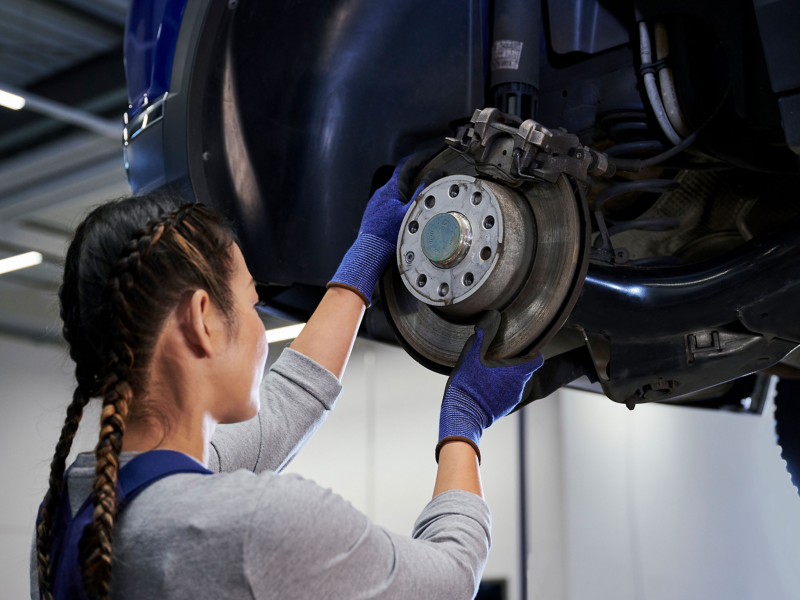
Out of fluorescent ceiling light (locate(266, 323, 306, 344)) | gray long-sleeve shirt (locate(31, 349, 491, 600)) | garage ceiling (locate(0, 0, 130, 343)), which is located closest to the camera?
gray long-sleeve shirt (locate(31, 349, 491, 600))

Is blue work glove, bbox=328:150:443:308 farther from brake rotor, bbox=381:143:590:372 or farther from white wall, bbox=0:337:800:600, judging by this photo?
white wall, bbox=0:337:800:600

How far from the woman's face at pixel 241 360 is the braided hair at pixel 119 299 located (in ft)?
0.05

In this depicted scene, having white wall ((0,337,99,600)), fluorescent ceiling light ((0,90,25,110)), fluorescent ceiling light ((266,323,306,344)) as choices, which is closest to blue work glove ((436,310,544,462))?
fluorescent ceiling light ((0,90,25,110))

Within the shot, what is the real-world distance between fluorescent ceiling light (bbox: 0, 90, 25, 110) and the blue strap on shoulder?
3322 millimetres

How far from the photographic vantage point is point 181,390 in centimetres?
75

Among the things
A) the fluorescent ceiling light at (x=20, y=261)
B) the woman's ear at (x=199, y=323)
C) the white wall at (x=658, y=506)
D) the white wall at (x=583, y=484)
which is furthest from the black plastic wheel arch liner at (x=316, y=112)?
the fluorescent ceiling light at (x=20, y=261)

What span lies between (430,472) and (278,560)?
4.41 metres

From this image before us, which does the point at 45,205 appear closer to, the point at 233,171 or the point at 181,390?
the point at 233,171

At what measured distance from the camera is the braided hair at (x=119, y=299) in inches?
27.5

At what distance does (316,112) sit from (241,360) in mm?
593

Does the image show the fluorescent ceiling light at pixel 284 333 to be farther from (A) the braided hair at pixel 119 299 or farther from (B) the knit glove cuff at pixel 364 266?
(A) the braided hair at pixel 119 299

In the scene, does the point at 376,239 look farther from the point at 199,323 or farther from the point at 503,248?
the point at 199,323

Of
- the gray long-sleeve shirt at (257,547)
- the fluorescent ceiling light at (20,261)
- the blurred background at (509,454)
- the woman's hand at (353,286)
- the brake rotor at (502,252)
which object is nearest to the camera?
the gray long-sleeve shirt at (257,547)

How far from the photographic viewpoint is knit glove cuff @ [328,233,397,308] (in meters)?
1.11
